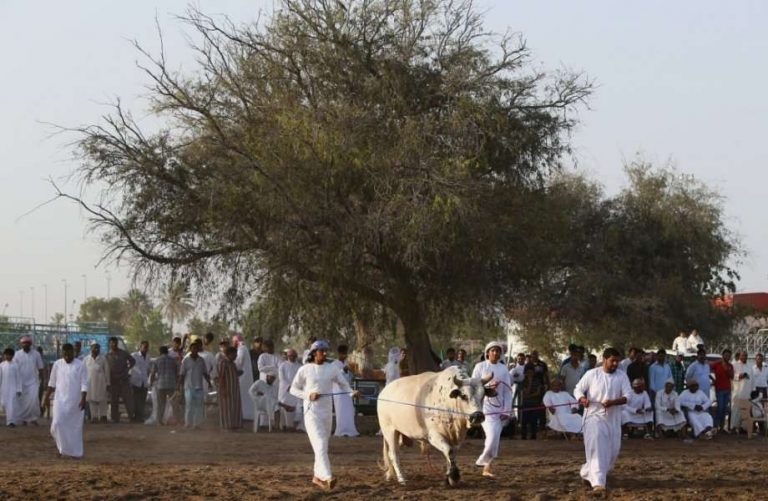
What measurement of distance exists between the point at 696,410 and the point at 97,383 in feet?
37.7

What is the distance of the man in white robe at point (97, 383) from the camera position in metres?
26.7

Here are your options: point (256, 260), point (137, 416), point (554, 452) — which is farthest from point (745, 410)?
point (137, 416)

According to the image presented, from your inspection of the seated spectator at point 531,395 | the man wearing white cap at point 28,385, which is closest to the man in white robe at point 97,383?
the man wearing white cap at point 28,385

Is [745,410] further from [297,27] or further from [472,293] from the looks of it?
[297,27]

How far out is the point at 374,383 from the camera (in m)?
27.1

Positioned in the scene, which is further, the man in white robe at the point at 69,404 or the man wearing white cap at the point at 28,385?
the man wearing white cap at the point at 28,385

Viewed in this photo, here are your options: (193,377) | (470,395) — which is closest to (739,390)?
(193,377)

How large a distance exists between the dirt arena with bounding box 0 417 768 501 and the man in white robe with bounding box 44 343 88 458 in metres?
0.27

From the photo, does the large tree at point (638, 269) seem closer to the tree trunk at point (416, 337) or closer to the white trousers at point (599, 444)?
the tree trunk at point (416, 337)

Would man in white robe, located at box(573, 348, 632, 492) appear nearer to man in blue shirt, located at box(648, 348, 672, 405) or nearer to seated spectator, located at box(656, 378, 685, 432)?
seated spectator, located at box(656, 378, 685, 432)

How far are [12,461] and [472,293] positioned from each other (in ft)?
36.1

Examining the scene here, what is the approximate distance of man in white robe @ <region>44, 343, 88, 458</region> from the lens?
18.8 metres

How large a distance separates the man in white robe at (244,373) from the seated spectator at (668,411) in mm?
7757

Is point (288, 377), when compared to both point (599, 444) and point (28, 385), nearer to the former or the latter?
point (28, 385)
